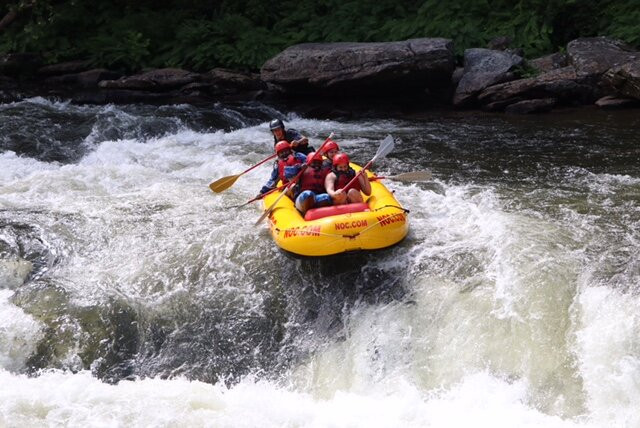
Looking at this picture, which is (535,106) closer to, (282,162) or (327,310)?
(282,162)

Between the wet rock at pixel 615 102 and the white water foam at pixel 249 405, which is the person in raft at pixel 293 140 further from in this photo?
the wet rock at pixel 615 102

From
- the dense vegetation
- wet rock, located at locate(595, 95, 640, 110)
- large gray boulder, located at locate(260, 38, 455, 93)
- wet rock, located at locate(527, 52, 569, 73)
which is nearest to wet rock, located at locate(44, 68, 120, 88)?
the dense vegetation

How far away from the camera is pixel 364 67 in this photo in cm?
1120

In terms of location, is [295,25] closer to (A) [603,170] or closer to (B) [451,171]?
(B) [451,171]

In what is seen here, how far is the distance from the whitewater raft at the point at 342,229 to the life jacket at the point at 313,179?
1.71 ft

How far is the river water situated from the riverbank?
121 inches

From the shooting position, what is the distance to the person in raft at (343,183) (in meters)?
Answer: 6.45

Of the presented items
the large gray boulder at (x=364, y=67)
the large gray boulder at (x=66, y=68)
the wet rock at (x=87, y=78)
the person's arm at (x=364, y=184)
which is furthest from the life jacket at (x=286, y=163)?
the large gray boulder at (x=66, y=68)

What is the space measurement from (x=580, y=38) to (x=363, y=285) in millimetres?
7396

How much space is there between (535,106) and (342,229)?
5982 millimetres

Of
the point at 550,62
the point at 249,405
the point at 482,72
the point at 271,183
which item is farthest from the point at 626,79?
the point at 249,405

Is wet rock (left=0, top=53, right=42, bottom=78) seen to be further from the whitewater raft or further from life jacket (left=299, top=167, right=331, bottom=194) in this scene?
the whitewater raft

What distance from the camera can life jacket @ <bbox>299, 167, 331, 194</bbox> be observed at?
22.0 feet

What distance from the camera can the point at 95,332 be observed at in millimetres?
5590
